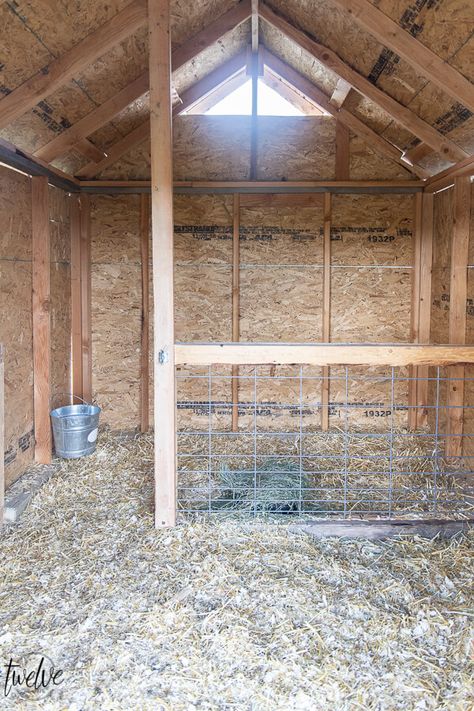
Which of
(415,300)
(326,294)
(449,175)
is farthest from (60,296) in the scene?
(449,175)

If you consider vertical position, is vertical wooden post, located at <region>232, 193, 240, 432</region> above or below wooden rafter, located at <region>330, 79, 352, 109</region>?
below

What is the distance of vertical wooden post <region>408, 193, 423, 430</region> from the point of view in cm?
527

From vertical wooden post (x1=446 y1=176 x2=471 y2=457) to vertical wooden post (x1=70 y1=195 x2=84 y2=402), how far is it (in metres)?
3.30

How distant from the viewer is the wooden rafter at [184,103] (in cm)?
506

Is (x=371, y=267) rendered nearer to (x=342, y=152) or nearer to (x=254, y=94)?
(x=342, y=152)

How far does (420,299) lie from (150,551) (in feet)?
11.7

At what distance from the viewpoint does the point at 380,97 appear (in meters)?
4.14

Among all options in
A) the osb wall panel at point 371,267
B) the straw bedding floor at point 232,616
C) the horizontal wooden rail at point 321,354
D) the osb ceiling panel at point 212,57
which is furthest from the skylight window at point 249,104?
the straw bedding floor at point 232,616

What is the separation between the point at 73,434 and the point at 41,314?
1.01m

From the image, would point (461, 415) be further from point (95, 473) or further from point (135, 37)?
point (135, 37)

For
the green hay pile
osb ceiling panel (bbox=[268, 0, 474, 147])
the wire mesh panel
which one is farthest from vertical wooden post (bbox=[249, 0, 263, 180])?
the green hay pile

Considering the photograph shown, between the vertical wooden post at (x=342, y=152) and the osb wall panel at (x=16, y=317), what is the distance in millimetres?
2765

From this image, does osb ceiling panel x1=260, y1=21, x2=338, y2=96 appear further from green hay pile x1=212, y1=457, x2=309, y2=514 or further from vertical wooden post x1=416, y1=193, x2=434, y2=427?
green hay pile x1=212, y1=457, x2=309, y2=514

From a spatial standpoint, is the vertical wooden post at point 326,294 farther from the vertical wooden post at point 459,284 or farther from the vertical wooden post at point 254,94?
the vertical wooden post at point 459,284
